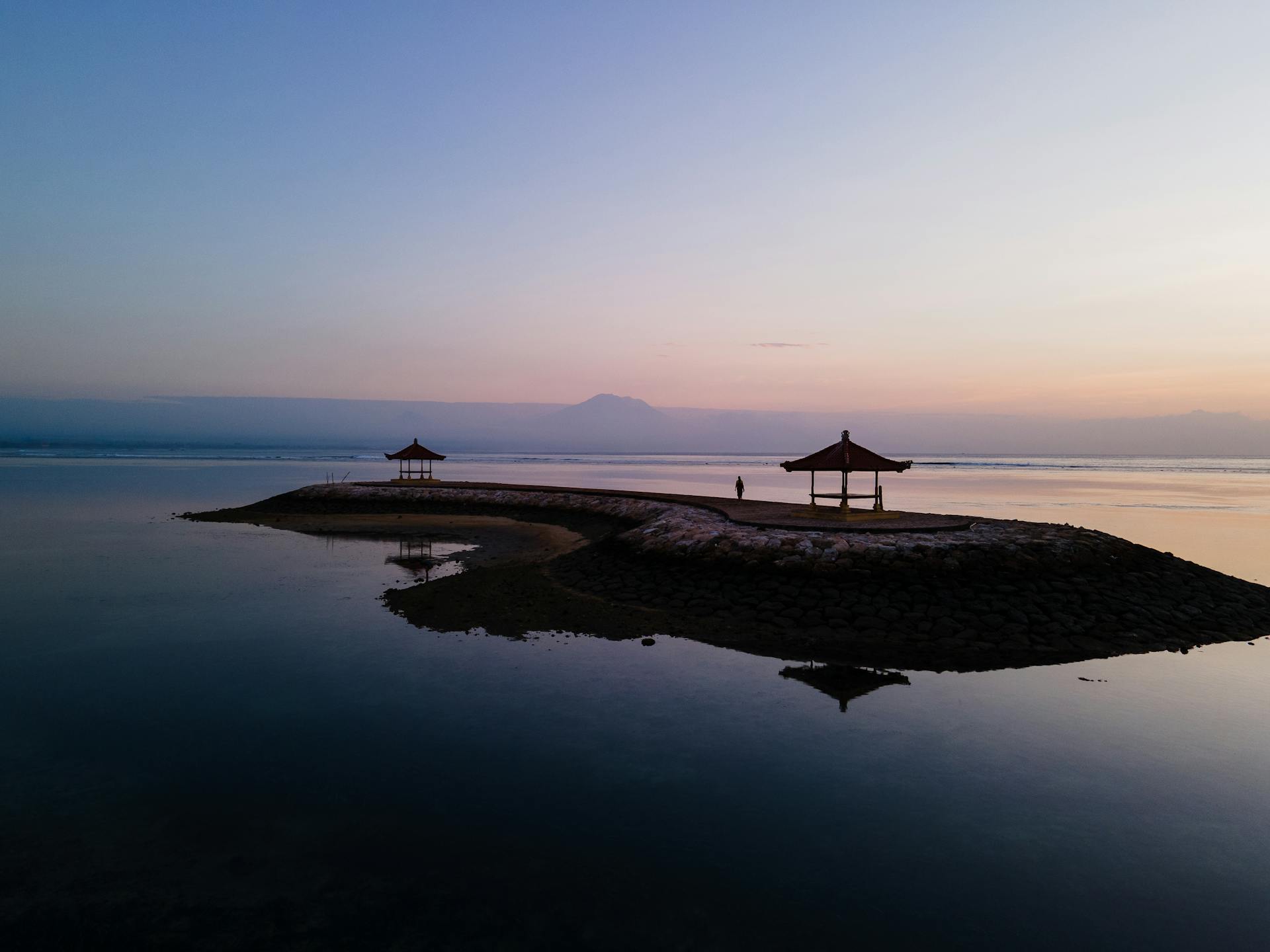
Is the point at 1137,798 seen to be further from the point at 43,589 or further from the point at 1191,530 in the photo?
the point at 1191,530

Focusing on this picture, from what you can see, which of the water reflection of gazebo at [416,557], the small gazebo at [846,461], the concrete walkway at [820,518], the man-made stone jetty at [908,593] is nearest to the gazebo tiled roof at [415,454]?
the water reflection of gazebo at [416,557]

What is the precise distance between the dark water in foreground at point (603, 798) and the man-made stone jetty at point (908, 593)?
130 cm

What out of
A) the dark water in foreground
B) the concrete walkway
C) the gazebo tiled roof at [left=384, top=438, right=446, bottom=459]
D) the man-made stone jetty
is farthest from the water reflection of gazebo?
the gazebo tiled roof at [left=384, top=438, right=446, bottom=459]

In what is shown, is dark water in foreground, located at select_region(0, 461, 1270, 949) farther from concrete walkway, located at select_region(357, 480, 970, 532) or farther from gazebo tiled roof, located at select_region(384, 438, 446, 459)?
gazebo tiled roof, located at select_region(384, 438, 446, 459)

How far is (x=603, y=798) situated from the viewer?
8.74 meters

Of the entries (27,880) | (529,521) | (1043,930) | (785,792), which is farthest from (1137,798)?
(529,521)

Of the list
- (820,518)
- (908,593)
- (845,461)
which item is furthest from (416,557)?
(908,593)

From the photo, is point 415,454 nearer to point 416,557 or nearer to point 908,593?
point 416,557

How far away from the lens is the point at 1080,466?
11138 cm

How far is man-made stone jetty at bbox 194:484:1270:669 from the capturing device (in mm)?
15664

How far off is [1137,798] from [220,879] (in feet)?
36.2

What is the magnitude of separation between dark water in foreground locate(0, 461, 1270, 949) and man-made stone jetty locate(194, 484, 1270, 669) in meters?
1.30

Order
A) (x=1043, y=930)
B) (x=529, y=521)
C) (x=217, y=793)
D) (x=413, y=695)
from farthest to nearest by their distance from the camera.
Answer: (x=529, y=521) < (x=413, y=695) < (x=217, y=793) < (x=1043, y=930)

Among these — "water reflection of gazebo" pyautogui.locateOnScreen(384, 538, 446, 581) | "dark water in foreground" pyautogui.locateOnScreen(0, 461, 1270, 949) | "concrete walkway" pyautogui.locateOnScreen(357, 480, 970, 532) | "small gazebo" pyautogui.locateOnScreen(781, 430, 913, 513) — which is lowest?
"dark water in foreground" pyautogui.locateOnScreen(0, 461, 1270, 949)
